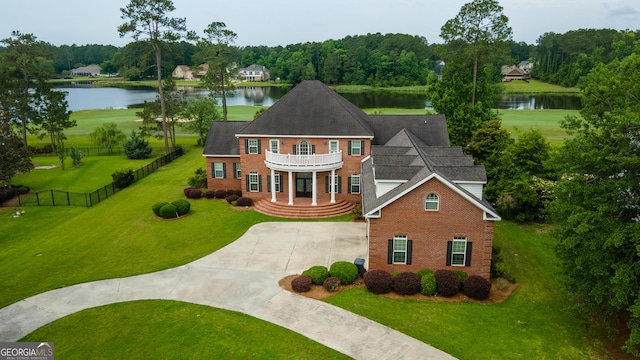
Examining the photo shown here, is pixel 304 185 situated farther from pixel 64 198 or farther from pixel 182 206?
pixel 64 198

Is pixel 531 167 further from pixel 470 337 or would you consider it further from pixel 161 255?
pixel 161 255

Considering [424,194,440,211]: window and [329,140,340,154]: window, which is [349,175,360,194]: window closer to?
[329,140,340,154]: window

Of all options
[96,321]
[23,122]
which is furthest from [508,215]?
[23,122]

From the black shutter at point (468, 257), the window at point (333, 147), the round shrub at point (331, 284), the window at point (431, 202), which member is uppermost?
the window at point (333, 147)

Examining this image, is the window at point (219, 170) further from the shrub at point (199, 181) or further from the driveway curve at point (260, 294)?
the driveway curve at point (260, 294)

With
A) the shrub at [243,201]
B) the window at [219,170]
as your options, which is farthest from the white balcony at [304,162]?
the window at [219,170]

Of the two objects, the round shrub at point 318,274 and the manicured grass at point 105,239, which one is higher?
the round shrub at point 318,274

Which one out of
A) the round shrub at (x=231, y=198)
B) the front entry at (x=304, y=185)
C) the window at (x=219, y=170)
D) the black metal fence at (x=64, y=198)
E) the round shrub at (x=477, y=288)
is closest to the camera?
the round shrub at (x=477, y=288)
